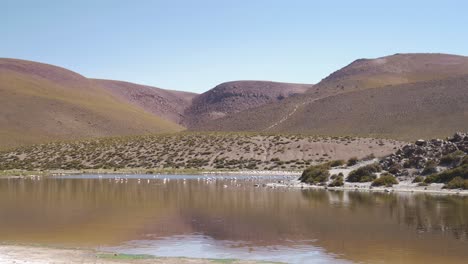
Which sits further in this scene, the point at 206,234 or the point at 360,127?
the point at 360,127

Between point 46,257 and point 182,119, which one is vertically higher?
point 182,119

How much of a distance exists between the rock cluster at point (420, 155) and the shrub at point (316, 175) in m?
3.28

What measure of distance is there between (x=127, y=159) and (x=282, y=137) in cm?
1737

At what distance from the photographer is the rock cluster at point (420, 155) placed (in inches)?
1304

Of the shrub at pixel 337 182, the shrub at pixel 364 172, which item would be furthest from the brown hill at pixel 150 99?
the shrub at pixel 337 182

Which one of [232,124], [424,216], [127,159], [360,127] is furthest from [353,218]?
[232,124]

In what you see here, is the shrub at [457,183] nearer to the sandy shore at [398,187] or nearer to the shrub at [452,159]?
the sandy shore at [398,187]

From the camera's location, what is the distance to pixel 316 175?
120 feet

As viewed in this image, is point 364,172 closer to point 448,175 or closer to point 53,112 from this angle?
point 448,175

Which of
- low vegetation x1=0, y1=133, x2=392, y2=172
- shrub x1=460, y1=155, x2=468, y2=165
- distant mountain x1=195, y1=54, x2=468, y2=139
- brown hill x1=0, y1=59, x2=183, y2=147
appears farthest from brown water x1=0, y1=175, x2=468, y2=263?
brown hill x1=0, y1=59, x2=183, y2=147

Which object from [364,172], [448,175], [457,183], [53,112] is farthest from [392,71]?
[457,183]

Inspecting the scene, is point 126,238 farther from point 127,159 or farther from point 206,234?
point 127,159

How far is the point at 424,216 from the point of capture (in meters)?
20.6

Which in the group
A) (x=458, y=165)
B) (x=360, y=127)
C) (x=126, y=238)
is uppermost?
(x=360, y=127)
